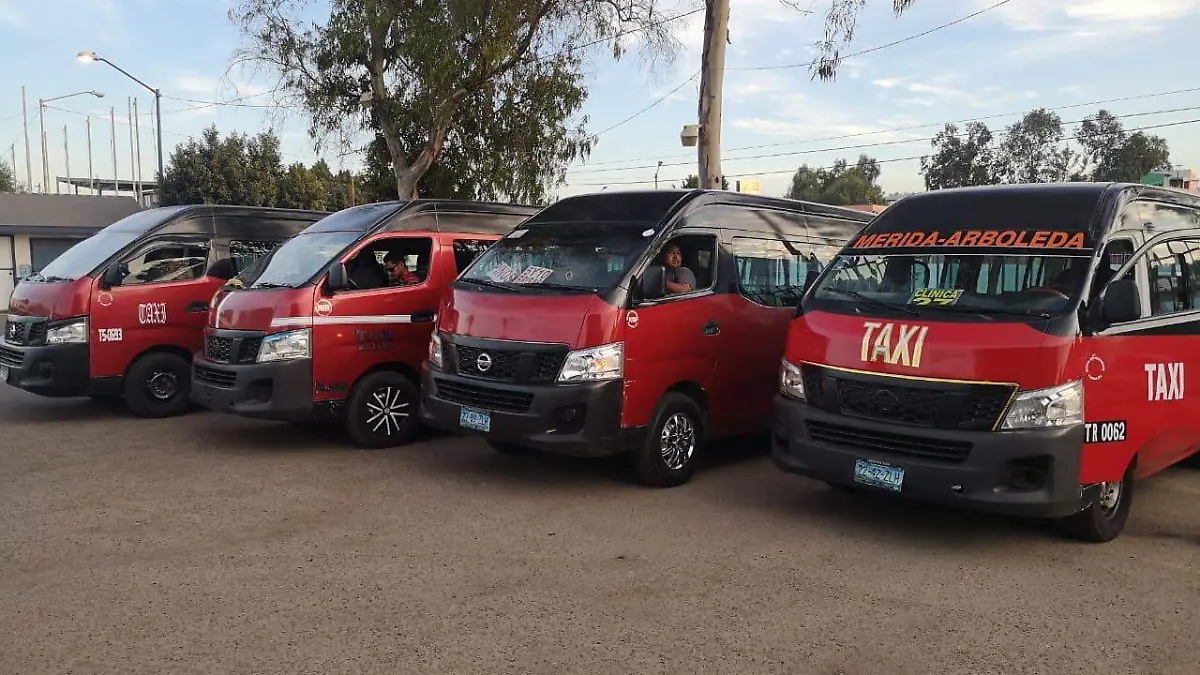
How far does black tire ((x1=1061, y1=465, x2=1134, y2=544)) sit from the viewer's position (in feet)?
18.5

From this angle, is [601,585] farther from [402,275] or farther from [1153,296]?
[402,275]

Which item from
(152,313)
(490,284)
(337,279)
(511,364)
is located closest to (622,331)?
(511,364)

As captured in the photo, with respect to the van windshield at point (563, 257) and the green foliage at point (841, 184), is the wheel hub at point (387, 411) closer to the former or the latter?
the van windshield at point (563, 257)

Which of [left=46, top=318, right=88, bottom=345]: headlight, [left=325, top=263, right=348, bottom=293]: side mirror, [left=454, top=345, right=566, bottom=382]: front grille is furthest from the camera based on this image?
[left=46, top=318, right=88, bottom=345]: headlight

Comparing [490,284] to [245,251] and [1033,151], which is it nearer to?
[245,251]

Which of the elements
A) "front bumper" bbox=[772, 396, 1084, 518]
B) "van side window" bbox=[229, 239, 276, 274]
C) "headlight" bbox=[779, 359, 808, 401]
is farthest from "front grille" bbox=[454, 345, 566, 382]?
"van side window" bbox=[229, 239, 276, 274]

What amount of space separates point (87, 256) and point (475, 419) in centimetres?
577

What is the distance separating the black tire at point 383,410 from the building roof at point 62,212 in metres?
29.2

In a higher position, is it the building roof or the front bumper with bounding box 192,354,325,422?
the building roof

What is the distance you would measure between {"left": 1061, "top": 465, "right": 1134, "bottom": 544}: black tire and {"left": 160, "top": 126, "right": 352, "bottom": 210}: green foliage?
35575 millimetres

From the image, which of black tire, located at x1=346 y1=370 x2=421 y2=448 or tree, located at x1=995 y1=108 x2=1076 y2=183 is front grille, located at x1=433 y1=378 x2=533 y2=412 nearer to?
black tire, located at x1=346 y1=370 x2=421 y2=448

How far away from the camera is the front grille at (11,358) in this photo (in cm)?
970

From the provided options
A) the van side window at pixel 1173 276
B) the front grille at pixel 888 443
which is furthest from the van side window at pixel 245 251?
the van side window at pixel 1173 276

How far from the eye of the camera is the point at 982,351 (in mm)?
5391
